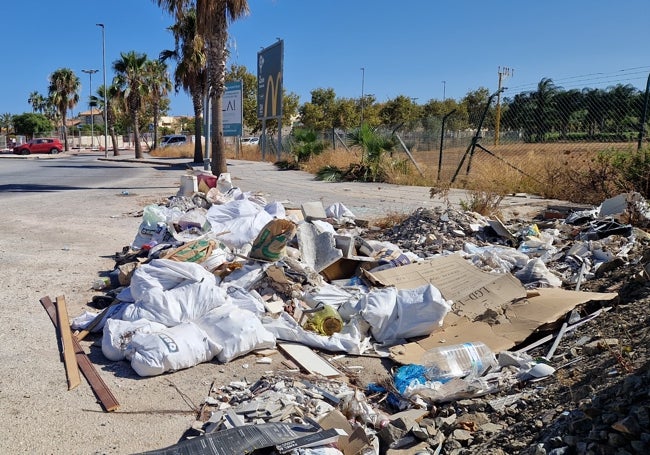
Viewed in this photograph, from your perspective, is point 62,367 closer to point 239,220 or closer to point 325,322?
point 325,322

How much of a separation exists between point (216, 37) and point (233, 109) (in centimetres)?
1284

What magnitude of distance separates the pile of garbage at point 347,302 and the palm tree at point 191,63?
75.9ft

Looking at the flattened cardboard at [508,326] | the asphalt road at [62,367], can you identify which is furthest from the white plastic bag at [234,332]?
the flattened cardboard at [508,326]

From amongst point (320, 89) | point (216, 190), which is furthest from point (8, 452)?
point (320, 89)

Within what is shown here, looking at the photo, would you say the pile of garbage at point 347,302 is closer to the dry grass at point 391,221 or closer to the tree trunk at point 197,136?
the dry grass at point 391,221

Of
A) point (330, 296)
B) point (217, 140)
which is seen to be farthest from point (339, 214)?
point (217, 140)

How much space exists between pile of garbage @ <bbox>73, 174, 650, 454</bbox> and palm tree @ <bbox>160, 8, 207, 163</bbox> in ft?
75.9

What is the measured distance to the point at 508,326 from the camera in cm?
467

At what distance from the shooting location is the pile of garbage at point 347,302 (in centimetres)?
358

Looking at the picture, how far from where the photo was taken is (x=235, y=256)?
613 centimetres

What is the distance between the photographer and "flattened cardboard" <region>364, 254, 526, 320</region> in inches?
203

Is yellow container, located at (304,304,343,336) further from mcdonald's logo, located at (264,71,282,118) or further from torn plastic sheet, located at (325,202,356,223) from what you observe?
mcdonald's logo, located at (264,71,282,118)

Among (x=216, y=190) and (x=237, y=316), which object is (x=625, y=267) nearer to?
(x=237, y=316)

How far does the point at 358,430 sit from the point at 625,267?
3995mm
